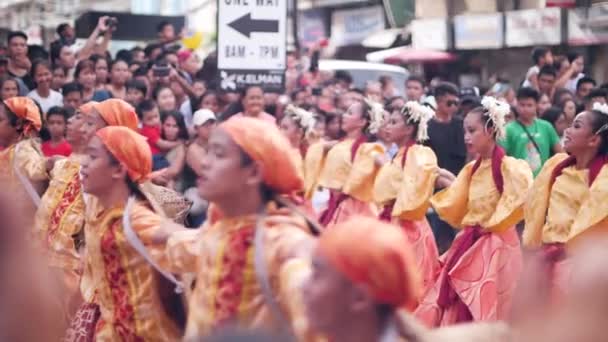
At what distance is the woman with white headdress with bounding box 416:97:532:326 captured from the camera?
1030 cm

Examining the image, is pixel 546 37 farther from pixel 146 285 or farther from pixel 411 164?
pixel 146 285

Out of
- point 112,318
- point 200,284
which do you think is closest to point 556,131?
point 112,318

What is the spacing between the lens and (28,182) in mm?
9633

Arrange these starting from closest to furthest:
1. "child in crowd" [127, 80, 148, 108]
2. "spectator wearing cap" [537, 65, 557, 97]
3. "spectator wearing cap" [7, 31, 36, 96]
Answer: "child in crowd" [127, 80, 148, 108] → "spectator wearing cap" [7, 31, 36, 96] → "spectator wearing cap" [537, 65, 557, 97]

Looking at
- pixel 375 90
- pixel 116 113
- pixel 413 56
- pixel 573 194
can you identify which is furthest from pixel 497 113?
pixel 413 56

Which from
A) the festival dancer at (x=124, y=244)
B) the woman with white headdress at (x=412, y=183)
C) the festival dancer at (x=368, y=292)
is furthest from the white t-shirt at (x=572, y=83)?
the festival dancer at (x=368, y=292)

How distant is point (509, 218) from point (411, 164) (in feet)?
5.20

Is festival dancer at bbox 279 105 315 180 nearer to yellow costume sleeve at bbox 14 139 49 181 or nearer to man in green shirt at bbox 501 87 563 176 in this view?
man in green shirt at bbox 501 87 563 176

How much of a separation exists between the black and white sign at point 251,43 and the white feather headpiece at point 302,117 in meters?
2.45

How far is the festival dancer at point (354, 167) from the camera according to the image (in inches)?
493

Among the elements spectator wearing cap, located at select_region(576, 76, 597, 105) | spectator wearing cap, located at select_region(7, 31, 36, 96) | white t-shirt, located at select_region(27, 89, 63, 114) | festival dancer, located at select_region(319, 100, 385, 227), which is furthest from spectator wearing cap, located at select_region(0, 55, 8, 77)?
spectator wearing cap, located at select_region(576, 76, 597, 105)

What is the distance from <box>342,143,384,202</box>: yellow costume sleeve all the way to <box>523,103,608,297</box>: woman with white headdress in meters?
3.15

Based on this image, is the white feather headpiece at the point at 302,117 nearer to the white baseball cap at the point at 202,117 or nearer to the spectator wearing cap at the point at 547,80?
the white baseball cap at the point at 202,117

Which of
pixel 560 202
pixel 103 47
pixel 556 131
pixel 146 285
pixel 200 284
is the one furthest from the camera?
pixel 103 47
